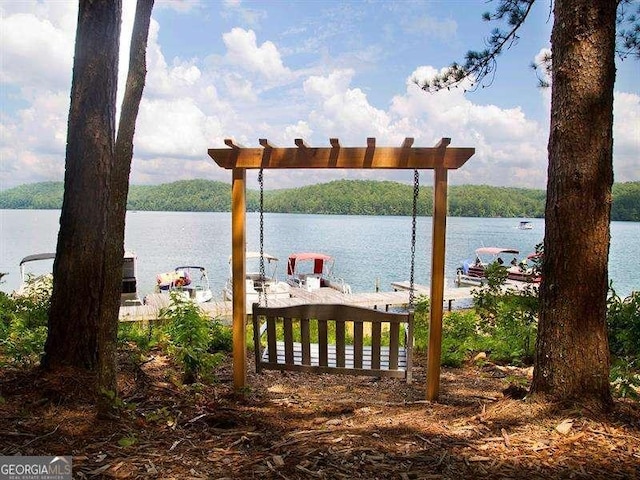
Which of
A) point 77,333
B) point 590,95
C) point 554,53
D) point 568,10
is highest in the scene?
point 568,10

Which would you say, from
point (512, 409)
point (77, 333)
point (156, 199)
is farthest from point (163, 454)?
point (156, 199)

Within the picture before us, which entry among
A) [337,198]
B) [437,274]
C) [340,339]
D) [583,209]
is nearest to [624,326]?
[437,274]

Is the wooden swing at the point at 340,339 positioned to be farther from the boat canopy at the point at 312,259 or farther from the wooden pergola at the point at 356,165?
the boat canopy at the point at 312,259

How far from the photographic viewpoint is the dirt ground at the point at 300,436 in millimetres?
2270

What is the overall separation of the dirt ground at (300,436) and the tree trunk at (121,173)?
275 mm

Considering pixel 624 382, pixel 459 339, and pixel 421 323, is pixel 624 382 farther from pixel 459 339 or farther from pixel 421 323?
pixel 421 323

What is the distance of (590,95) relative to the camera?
2.87 metres

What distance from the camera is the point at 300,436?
8.93 ft

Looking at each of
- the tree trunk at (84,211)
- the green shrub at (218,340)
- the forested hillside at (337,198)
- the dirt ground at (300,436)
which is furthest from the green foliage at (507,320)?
the forested hillside at (337,198)

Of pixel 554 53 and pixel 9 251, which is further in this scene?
pixel 9 251

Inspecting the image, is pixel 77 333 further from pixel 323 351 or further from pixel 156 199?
pixel 156 199

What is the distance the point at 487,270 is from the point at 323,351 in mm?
2769

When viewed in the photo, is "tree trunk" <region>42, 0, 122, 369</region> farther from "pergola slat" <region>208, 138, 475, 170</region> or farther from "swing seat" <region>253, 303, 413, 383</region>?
"swing seat" <region>253, 303, 413, 383</region>

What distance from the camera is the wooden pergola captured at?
3.64 metres
